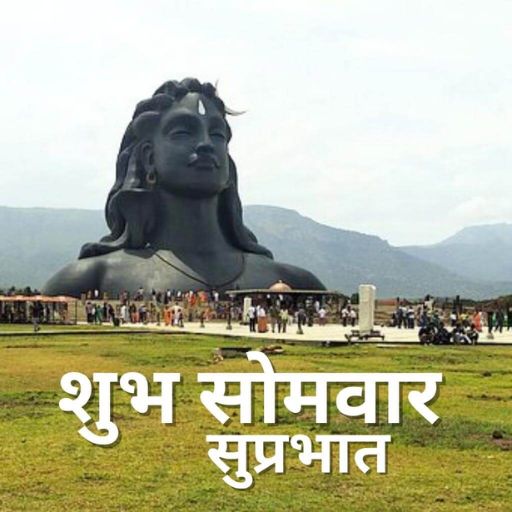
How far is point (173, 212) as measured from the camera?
55250mm

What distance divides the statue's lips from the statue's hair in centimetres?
321

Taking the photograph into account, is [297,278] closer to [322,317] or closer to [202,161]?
[202,161]

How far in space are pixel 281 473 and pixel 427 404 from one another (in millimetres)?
4552

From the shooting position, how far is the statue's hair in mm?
54656

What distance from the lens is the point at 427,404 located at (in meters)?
13.2

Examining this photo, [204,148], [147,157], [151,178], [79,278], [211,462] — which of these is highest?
[204,148]

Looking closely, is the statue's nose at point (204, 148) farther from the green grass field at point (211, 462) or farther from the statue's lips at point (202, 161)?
the green grass field at point (211, 462)

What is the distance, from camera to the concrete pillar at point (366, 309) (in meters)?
32.0

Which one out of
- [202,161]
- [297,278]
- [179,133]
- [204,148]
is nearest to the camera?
[204,148]

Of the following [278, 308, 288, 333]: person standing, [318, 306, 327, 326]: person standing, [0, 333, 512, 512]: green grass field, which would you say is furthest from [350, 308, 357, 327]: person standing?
[0, 333, 512, 512]: green grass field

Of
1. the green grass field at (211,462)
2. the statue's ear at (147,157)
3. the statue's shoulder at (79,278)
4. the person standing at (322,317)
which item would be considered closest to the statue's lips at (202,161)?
the statue's ear at (147,157)

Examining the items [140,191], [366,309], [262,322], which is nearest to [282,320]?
[262,322]

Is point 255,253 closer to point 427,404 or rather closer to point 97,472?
point 427,404

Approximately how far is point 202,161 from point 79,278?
353 inches
